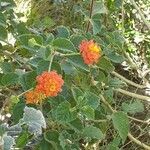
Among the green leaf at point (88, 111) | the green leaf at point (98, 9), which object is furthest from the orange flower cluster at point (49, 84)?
the green leaf at point (98, 9)

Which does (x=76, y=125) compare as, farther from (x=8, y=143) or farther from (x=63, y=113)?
(x=8, y=143)

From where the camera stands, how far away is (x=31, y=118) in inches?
38.6

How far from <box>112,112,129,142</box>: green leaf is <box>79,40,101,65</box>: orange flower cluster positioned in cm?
22

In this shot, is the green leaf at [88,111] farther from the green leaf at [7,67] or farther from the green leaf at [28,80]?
the green leaf at [7,67]

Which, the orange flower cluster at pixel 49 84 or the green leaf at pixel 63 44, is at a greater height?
the green leaf at pixel 63 44

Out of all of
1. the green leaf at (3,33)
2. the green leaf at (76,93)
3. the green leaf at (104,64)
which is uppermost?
the green leaf at (3,33)

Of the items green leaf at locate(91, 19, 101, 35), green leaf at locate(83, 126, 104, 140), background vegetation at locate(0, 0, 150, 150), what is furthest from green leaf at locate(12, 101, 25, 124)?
green leaf at locate(91, 19, 101, 35)

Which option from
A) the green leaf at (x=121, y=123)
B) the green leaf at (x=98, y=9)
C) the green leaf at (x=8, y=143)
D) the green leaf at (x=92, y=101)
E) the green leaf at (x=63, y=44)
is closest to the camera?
the green leaf at (x=8, y=143)

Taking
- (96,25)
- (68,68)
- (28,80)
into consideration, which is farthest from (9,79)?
(96,25)

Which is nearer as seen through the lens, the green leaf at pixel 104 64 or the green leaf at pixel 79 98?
the green leaf at pixel 79 98

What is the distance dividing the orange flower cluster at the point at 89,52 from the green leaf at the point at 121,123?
22 cm

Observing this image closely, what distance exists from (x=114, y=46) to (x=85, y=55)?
38 cm

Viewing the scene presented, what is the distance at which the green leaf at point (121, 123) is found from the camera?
125 centimetres

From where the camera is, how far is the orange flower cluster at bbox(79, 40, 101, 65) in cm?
109
